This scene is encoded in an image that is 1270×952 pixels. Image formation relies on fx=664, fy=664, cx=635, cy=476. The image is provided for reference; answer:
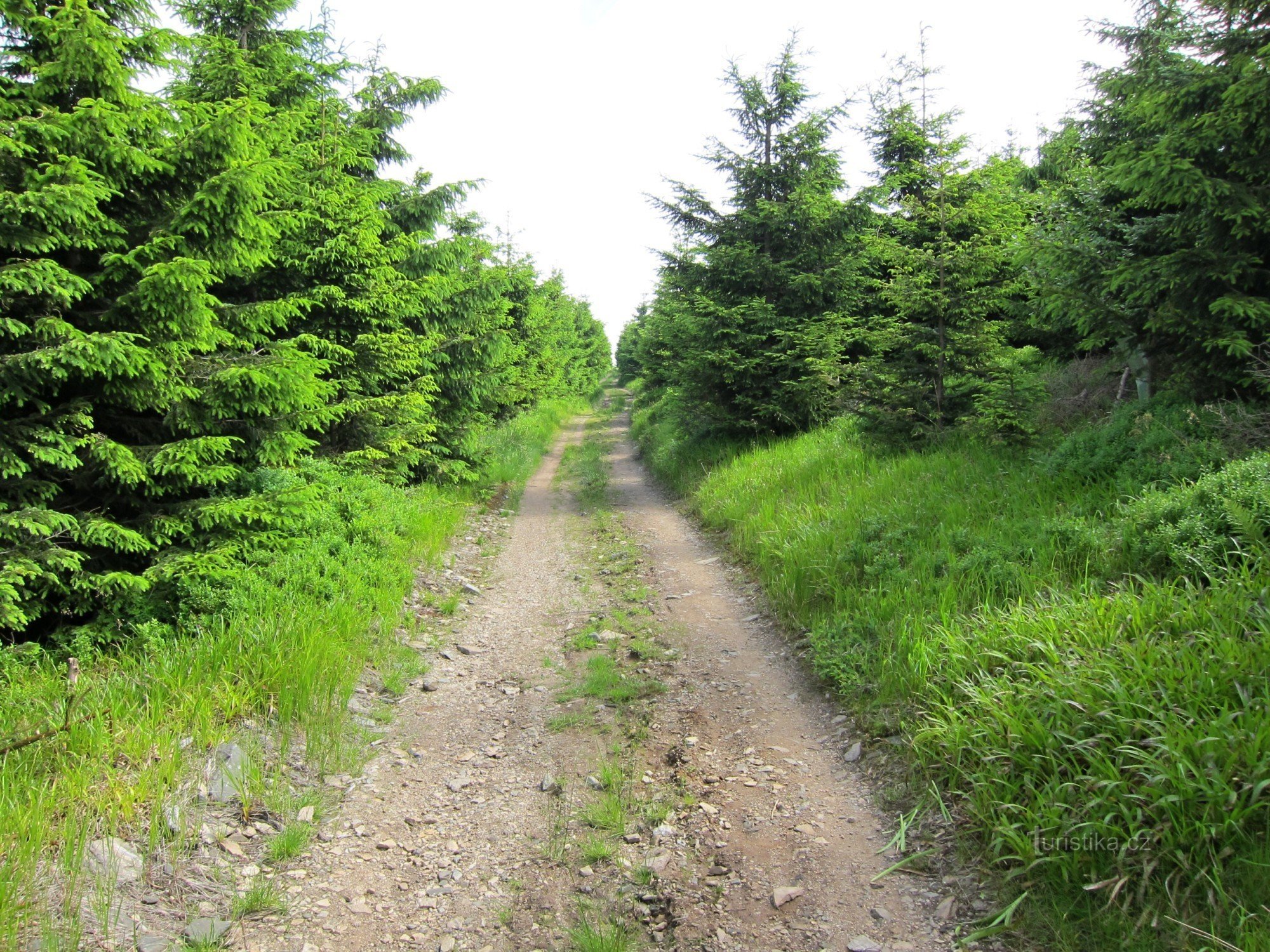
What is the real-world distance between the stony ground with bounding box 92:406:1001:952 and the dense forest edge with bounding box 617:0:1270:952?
A: 412mm

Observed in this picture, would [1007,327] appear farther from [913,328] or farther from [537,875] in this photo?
[537,875]

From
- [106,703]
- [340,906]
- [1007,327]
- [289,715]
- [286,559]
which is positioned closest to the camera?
[340,906]

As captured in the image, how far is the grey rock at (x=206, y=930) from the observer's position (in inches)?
123

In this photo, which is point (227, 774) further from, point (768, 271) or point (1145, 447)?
point (768, 271)

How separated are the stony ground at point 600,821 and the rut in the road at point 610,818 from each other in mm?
13

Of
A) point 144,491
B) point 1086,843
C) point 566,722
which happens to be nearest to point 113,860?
point 566,722

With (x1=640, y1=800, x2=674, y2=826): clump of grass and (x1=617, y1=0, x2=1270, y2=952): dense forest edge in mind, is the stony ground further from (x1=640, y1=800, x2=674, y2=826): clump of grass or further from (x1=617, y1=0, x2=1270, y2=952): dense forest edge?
(x1=617, y1=0, x2=1270, y2=952): dense forest edge

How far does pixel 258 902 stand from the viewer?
11.1ft

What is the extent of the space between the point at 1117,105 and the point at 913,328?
3.51 meters

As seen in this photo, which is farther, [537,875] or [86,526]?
[86,526]

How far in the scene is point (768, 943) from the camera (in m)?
3.10

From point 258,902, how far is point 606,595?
16.9 feet

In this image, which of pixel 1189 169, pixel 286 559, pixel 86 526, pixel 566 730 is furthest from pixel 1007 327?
pixel 86 526

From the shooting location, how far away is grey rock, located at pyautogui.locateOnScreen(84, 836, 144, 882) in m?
3.31
